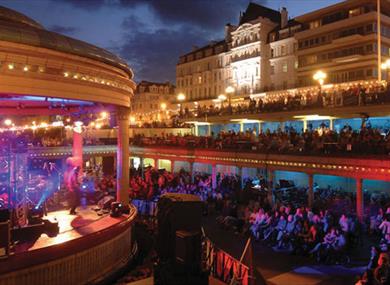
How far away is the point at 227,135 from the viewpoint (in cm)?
2980

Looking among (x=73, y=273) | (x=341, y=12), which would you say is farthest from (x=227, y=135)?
(x=341, y=12)

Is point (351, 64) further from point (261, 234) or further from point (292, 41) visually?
point (261, 234)

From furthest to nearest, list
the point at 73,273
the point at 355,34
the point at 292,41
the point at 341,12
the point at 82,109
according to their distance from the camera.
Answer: the point at 292,41
the point at 341,12
the point at 355,34
the point at 82,109
the point at 73,273

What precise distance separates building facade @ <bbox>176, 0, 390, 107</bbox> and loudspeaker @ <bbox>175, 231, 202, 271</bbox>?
4398 centimetres

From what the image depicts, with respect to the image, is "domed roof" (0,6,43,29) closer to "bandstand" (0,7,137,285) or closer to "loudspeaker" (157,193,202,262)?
"bandstand" (0,7,137,285)

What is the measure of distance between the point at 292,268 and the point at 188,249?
26.8 feet

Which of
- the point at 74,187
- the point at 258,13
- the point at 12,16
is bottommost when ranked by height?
the point at 74,187

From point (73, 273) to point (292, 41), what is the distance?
51.2 meters

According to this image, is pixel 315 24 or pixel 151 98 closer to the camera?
pixel 315 24

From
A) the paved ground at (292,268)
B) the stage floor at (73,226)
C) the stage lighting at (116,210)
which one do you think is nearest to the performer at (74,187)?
the stage floor at (73,226)

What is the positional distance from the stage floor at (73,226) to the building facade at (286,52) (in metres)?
40.0

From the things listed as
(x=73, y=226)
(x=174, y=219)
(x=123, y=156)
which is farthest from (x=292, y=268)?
(x=174, y=219)

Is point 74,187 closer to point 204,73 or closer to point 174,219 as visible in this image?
point 174,219

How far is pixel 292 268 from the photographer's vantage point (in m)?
13.2
